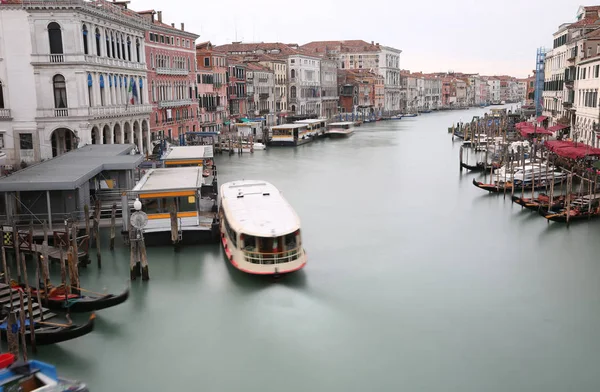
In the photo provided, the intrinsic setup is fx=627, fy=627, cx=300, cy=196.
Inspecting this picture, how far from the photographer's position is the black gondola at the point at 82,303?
810cm

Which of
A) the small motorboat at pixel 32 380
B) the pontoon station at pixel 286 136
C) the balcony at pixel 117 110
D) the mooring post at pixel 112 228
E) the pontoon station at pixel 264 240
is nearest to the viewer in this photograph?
the small motorboat at pixel 32 380

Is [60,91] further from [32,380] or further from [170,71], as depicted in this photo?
[32,380]

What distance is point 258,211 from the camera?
10.7 meters

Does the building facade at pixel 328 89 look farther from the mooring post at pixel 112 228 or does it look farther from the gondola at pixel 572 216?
the mooring post at pixel 112 228

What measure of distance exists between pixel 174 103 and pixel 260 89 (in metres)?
14.4

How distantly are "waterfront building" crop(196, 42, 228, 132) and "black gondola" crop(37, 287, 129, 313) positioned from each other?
968 inches

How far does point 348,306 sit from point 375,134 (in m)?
35.9

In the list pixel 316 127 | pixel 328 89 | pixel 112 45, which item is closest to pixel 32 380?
pixel 112 45

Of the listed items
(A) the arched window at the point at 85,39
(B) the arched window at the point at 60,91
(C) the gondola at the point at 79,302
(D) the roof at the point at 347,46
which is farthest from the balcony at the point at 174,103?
(D) the roof at the point at 347,46

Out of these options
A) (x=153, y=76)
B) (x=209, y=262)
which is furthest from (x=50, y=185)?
(x=153, y=76)

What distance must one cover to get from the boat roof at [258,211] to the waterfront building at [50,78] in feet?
25.8

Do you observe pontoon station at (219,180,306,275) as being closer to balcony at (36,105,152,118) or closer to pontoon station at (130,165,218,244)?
Result: pontoon station at (130,165,218,244)

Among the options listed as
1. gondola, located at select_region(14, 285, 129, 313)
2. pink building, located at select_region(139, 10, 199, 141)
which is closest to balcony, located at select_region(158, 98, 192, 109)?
pink building, located at select_region(139, 10, 199, 141)

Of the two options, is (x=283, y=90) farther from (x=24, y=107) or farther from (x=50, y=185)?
(x=50, y=185)
